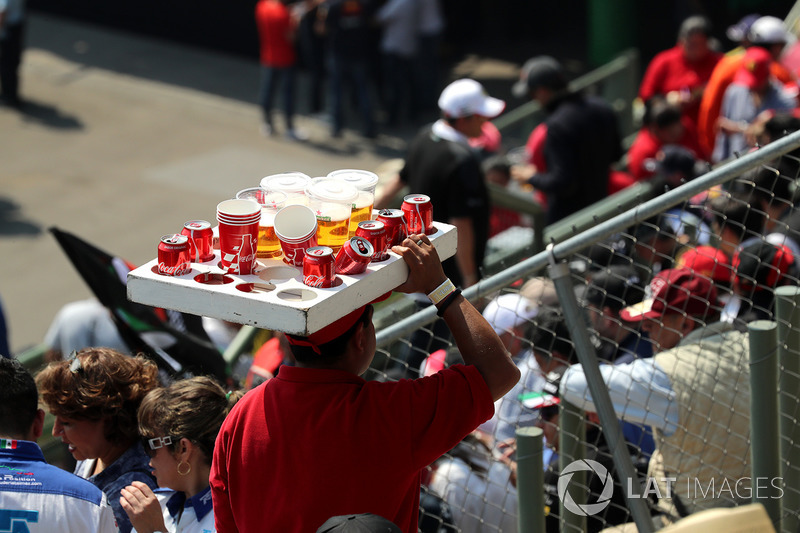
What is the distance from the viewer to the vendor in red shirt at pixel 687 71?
851 cm

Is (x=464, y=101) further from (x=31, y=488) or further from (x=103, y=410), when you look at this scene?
(x=31, y=488)

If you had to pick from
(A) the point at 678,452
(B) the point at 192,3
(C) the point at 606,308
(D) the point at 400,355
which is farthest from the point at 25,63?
(A) the point at 678,452

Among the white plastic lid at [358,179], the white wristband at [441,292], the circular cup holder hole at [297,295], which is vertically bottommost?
the white wristband at [441,292]

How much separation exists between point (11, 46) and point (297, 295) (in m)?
12.0

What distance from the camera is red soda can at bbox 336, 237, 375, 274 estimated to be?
94.8 inches

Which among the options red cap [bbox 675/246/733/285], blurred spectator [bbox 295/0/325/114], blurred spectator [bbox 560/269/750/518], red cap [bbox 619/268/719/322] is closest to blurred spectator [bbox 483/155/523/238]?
red cap [bbox 675/246/733/285]

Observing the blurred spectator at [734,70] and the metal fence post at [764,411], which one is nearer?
the metal fence post at [764,411]

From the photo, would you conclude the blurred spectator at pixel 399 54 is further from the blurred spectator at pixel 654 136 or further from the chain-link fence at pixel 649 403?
the chain-link fence at pixel 649 403

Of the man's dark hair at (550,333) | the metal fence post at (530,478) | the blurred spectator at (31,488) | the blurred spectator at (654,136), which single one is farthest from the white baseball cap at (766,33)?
the blurred spectator at (31,488)

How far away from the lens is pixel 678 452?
3498 mm

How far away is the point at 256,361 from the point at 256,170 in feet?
22.8

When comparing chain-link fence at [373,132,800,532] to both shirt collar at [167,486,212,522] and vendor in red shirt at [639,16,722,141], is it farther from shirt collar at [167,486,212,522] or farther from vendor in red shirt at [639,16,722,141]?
Result: vendor in red shirt at [639,16,722,141]

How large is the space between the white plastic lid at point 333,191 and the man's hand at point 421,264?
0.25 metres

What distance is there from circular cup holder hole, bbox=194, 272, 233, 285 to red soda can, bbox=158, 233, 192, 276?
53mm
